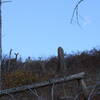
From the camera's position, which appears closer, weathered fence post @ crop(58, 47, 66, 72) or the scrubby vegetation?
the scrubby vegetation

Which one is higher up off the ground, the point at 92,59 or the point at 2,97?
the point at 92,59

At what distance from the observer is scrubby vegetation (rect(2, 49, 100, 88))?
1609 centimetres

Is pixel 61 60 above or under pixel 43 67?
above

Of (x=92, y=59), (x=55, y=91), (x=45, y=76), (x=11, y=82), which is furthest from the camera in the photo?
(x=92, y=59)

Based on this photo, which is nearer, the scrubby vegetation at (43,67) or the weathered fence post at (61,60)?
the scrubby vegetation at (43,67)

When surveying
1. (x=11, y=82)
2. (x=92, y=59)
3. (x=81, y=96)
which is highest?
(x=92, y=59)

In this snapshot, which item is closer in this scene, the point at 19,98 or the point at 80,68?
the point at 19,98

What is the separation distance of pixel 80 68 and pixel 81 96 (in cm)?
1055

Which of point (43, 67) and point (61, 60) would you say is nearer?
point (61, 60)

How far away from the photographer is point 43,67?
19.0m

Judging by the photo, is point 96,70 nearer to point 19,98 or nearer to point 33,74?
point 33,74

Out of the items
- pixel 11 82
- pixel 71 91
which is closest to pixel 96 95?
pixel 71 91

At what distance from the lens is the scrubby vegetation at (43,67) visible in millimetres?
16094

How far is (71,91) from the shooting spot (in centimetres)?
805
